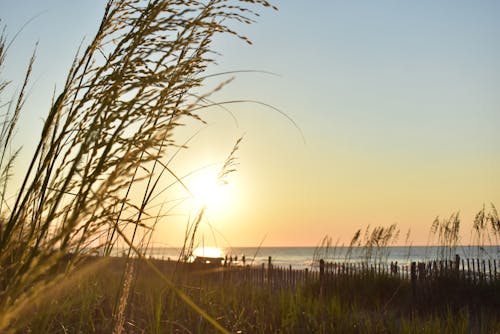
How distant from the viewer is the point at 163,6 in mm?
1167

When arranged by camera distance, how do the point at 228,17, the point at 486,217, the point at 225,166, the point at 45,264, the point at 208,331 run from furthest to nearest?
1. the point at 486,217
2. the point at 208,331
3. the point at 225,166
4. the point at 228,17
5. the point at 45,264

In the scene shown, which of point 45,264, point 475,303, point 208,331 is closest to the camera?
point 45,264

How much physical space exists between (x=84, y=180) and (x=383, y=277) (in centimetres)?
976

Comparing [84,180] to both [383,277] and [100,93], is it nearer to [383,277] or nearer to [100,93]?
[100,93]

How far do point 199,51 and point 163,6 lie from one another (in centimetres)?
33

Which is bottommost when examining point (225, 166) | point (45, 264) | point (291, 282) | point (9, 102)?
point (291, 282)

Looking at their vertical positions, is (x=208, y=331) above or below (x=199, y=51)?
below

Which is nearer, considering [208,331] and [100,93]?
[100,93]

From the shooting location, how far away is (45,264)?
72cm

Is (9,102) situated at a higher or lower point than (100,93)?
higher

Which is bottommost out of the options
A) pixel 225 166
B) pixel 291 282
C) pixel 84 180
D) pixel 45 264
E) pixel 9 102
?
pixel 291 282

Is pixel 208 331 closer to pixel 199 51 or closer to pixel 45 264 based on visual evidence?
pixel 199 51

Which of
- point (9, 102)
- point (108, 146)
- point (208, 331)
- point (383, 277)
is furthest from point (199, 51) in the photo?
point (383, 277)

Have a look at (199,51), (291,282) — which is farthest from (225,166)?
(291,282)
